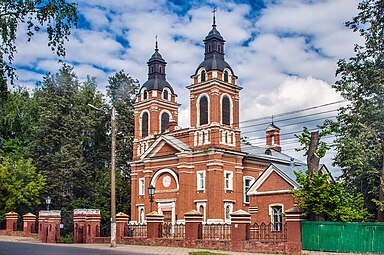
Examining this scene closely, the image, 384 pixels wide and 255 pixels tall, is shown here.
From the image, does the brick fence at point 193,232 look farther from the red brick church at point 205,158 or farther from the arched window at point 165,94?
the arched window at point 165,94

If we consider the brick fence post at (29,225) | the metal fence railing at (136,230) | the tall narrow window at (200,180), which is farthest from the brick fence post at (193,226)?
the brick fence post at (29,225)

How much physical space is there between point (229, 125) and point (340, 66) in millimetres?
16183

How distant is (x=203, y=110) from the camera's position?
42594 mm

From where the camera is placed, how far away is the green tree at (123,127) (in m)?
51.6

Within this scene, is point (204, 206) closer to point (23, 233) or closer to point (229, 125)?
point (229, 125)

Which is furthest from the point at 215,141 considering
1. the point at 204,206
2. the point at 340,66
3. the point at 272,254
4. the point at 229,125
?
the point at 272,254

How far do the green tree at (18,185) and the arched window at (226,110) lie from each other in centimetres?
1679

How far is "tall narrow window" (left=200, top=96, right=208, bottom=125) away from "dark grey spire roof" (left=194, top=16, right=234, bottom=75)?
2.63m

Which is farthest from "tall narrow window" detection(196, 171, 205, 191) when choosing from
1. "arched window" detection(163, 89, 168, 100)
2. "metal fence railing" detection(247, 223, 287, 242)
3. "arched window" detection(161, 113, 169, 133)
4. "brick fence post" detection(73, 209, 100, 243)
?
"metal fence railing" detection(247, 223, 287, 242)

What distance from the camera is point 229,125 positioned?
4244 centimetres

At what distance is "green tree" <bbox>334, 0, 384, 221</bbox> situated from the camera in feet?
82.3

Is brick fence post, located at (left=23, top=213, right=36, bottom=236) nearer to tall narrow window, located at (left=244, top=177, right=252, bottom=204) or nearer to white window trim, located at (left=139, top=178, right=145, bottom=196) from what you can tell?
white window trim, located at (left=139, top=178, right=145, bottom=196)

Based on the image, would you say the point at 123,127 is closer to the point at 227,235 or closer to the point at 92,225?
the point at 92,225

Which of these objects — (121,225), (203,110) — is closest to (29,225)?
(121,225)
